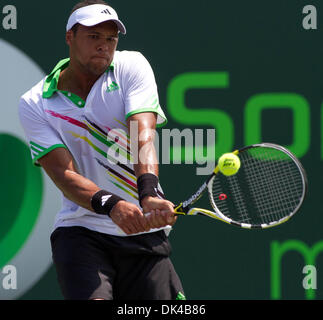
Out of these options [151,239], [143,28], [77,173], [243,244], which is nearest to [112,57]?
[77,173]

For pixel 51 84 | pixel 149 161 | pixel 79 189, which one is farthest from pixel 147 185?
pixel 51 84

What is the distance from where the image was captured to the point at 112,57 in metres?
3.89

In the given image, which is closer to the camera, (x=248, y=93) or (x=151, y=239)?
(x=151, y=239)

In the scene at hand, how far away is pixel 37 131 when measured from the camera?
3.94 meters

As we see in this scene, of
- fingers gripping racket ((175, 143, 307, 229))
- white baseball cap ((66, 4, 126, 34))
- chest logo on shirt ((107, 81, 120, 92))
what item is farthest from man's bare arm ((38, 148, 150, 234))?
white baseball cap ((66, 4, 126, 34))

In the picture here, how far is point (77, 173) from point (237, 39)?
6.24ft

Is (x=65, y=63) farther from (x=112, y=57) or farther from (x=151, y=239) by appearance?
(x=151, y=239)

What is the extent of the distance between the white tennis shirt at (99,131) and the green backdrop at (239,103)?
1.40m

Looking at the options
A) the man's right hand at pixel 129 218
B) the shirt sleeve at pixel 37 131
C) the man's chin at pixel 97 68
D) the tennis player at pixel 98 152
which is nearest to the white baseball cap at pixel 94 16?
the tennis player at pixel 98 152

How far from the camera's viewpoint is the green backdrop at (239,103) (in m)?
5.25

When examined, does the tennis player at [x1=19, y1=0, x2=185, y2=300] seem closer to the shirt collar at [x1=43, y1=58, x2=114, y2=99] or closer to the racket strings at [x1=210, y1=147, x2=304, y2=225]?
the shirt collar at [x1=43, y1=58, x2=114, y2=99]

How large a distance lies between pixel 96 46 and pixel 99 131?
391 millimetres

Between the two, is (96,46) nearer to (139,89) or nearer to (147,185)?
(139,89)
